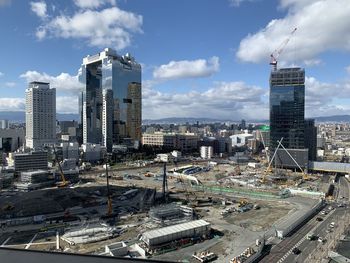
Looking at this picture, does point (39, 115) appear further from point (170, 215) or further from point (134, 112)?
point (170, 215)

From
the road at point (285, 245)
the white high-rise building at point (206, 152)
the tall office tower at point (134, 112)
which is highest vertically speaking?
the tall office tower at point (134, 112)

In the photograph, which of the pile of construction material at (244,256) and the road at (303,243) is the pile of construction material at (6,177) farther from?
the road at (303,243)

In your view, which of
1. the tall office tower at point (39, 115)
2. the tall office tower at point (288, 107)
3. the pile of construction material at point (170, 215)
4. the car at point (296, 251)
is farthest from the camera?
the tall office tower at point (39, 115)

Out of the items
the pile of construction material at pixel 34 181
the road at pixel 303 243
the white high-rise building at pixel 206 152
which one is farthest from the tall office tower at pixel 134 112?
the road at pixel 303 243

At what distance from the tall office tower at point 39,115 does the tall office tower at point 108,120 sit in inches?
178

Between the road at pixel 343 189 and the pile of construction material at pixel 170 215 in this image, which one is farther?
the road at pixel 343 189

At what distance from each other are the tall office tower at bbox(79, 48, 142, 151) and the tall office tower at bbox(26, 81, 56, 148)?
3.08 m

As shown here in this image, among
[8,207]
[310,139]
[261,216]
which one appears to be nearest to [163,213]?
[261,216]

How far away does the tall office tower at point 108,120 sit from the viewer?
2620cm

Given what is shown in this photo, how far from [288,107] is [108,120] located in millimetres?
14036

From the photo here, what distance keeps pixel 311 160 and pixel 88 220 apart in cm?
1458

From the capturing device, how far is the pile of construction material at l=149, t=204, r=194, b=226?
8783 mm

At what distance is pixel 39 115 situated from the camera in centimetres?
2711

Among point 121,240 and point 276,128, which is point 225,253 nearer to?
point 121,240
